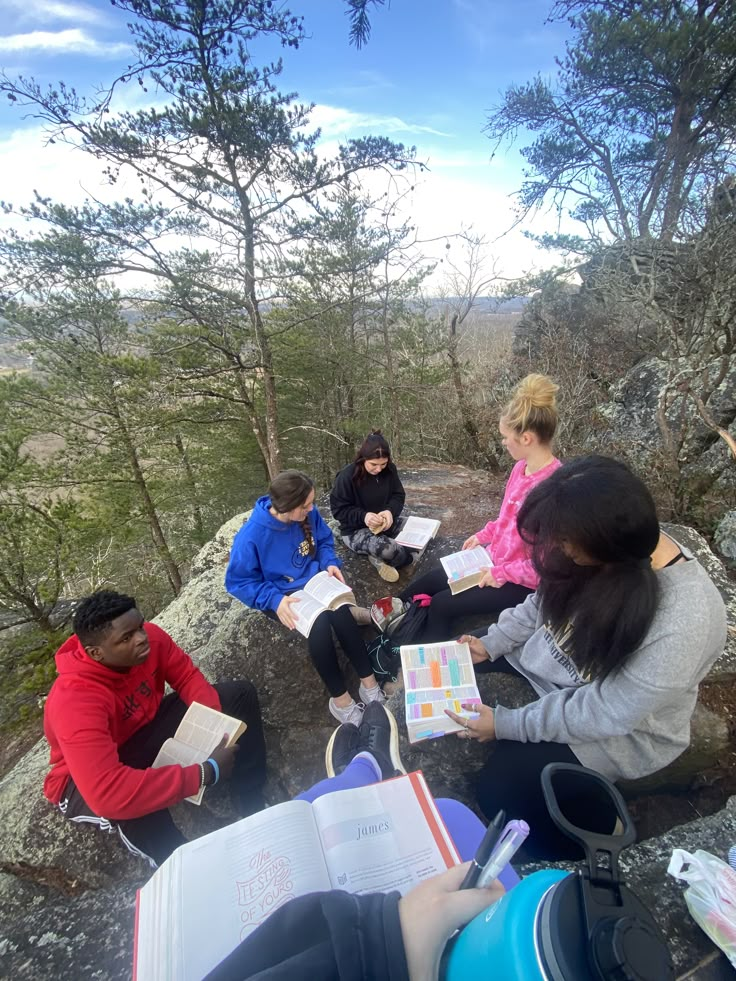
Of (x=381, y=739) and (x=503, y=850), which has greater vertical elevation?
(x=503, y=850)

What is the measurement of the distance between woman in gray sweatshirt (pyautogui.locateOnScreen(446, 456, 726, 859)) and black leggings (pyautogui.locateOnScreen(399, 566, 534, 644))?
0.79 meters

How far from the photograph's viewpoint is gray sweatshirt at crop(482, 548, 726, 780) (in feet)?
4.51

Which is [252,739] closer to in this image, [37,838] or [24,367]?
[37,838]

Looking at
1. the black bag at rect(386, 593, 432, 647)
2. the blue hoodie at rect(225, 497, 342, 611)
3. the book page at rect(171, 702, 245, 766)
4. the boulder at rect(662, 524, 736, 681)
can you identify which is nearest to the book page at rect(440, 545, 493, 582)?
the black bag at rect(386, 593, 432, 647)

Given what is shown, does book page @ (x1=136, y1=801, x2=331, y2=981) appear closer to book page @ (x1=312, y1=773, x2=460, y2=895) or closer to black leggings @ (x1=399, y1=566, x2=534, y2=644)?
book page @ (x1=312, y1=773, x2=460, y2=895)

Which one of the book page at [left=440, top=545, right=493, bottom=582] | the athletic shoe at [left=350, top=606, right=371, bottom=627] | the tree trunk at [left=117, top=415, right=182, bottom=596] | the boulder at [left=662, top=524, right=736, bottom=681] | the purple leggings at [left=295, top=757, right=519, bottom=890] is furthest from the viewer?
the tree trunk at [left=117, top=415, right=182, bottom=596]

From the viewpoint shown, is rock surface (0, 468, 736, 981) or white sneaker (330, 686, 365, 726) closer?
rock surface (0, 468, 736, 981)

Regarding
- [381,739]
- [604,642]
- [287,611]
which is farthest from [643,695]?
[287,611]

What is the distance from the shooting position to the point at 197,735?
6.88 ft

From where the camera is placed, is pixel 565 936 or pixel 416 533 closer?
pixel 565 936

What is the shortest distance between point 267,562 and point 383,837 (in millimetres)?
1738

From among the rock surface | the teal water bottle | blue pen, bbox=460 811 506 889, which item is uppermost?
the teal water bottle

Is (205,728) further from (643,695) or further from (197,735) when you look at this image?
(643,695)

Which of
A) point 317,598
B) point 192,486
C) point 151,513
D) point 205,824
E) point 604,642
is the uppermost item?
point 604,642
